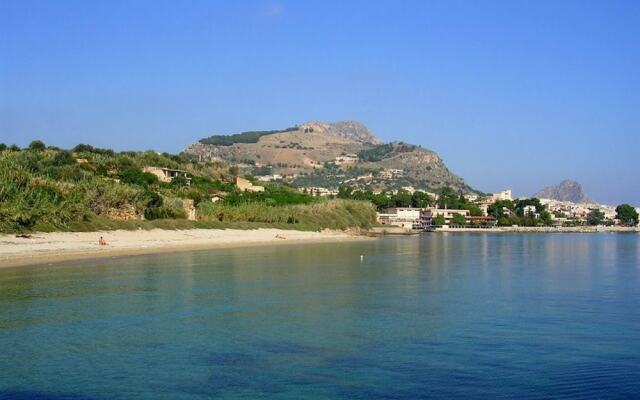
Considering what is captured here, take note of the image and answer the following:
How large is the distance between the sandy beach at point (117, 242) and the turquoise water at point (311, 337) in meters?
Result: 5.94

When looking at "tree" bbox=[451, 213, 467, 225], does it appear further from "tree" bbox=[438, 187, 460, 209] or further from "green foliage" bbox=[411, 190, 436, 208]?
"green foliage" bbox=[411, 190, 436, 208]

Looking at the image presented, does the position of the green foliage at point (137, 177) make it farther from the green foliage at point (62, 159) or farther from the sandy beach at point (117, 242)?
the sandy beach at point (117, 242)

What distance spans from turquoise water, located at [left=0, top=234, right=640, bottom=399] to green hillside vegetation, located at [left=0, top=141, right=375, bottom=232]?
51.9 ft

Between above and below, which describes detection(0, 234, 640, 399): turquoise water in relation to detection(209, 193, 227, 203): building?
below

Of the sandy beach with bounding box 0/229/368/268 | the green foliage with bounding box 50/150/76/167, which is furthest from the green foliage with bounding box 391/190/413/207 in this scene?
the sandy beach with bounding box 0/229/368/268

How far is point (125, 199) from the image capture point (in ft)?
198

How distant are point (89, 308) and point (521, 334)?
40.7 feet

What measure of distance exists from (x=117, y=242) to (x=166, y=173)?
190ft

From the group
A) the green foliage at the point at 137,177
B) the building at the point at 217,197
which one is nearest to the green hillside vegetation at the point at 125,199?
the green foliage at the point at 137,177

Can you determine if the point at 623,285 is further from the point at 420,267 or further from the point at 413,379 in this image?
the point at 413,379

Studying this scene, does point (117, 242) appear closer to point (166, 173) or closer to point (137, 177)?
point (137, 177)

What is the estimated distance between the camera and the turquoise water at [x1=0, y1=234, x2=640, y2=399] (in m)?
13.1

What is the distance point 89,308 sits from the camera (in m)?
21.6

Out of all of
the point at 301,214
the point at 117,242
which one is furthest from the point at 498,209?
the point at 117,242
